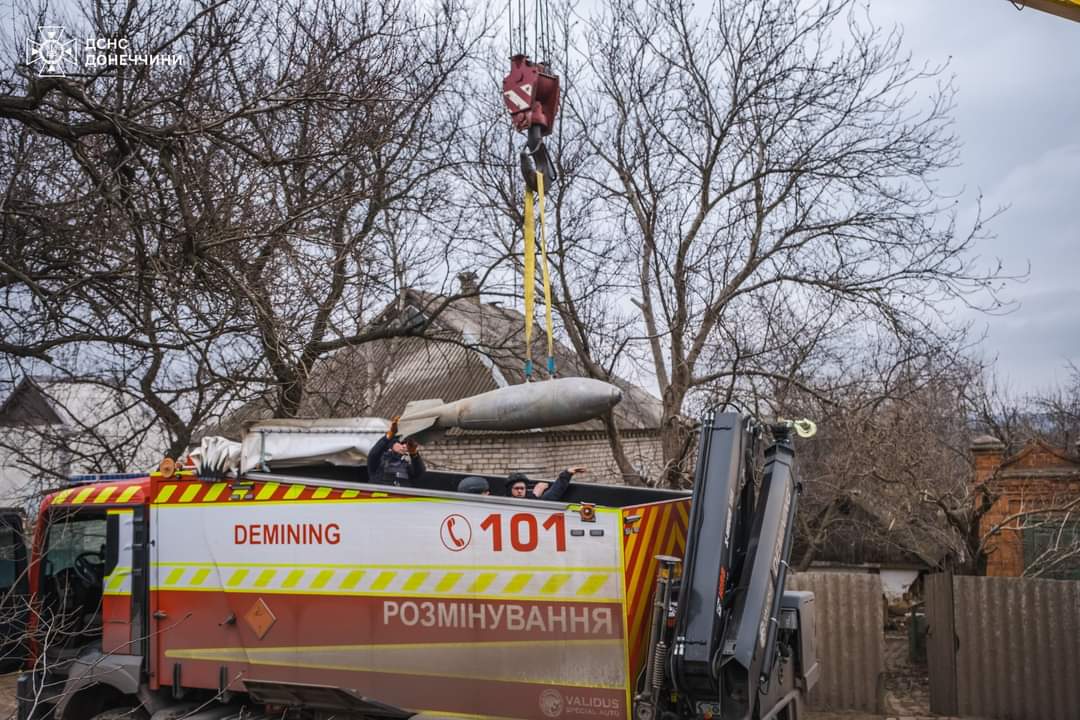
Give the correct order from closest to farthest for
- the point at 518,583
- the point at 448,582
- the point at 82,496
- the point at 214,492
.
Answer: the point at 518,583
the point at 448,582
the point at 214,492
the point at 82,496

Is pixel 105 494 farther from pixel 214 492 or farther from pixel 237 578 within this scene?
pixel 237 578

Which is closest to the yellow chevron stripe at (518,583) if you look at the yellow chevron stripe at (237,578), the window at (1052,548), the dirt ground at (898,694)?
the yellow chevron stripe at (237,578)

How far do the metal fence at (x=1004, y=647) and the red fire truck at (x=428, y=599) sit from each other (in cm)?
366

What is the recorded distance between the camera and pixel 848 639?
402 inches

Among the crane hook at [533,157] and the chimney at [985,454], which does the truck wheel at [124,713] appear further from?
the chimney at [985,454]

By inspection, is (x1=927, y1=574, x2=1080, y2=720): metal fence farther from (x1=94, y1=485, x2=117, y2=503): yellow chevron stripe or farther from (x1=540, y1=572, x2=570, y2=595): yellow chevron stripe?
(x1=94, y1=485, x2=117, y2=503): yellow chevron stripe

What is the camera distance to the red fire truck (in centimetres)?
557

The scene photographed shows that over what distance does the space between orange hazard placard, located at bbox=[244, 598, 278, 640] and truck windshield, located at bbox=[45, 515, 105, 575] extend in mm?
1838

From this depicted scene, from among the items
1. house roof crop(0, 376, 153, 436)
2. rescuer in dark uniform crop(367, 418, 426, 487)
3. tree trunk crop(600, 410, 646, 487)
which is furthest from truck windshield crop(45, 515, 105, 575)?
tree trunk crop(600, 410, 646, 487)

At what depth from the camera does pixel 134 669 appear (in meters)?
7.45

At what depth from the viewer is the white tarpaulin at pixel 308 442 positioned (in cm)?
731

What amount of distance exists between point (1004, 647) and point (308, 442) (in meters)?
7.25

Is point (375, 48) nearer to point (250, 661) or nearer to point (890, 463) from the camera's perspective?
point (250, 661)

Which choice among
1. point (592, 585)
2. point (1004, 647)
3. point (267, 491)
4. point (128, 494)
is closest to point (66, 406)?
point (128, 494)
